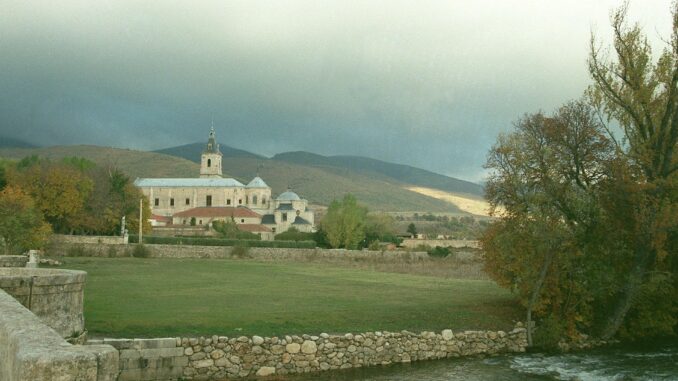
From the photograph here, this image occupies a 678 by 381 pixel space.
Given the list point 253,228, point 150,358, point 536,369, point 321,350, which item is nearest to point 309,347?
point 321,350

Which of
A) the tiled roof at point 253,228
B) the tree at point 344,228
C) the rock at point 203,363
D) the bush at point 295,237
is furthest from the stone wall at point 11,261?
the tiled roof at point 253,228

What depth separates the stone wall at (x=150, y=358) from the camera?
17.3 meters

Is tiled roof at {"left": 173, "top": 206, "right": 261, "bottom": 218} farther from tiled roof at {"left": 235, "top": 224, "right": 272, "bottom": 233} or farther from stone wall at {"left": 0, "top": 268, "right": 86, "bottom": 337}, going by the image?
stone wall at {"left": 0, "top": 268, "right": 86, "bottom": 337}

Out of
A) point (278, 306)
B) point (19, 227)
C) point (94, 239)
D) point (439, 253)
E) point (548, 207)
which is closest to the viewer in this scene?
point (278, 306)

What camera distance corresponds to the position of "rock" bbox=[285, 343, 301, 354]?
64.2ft

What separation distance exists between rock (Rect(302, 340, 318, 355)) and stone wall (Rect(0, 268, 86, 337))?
7.18 metres

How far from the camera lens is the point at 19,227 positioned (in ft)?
142

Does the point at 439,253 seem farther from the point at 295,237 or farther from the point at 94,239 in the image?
the point at 94,239

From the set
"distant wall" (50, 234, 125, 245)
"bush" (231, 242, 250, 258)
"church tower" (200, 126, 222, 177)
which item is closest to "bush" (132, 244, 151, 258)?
"distant wall" (50, 234, 125, 245)

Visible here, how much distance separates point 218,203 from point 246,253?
7167 cm

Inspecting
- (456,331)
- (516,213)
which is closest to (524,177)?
(516,213)

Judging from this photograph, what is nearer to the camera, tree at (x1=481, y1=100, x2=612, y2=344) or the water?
the water

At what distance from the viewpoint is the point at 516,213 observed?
2772cm

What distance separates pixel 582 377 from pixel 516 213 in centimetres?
987
